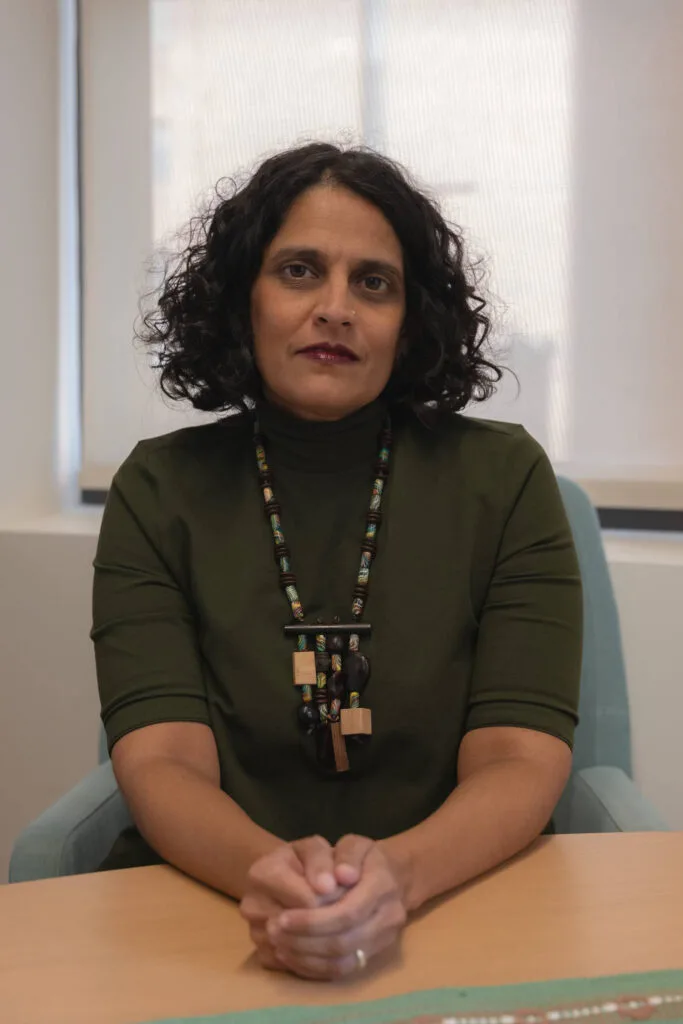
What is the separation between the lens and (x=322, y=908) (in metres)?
0.77

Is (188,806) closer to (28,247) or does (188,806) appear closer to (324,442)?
(324,442)

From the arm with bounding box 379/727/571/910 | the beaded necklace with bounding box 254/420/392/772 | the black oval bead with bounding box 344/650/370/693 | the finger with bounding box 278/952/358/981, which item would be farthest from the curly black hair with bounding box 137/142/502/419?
the finger with bounding box 278/952/358/981

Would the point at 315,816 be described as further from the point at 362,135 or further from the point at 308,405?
the point at 362,135

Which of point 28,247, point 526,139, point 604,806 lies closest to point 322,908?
point 604,806

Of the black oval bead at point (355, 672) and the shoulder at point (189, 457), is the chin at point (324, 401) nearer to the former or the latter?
the shoulder at point (189, 457)

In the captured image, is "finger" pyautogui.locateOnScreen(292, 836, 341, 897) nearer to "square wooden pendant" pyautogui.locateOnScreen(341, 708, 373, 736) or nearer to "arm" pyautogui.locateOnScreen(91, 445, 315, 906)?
"arm" pyautogui.locateOnScreen(91, 445, 315, 906)

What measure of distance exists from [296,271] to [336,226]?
8cm

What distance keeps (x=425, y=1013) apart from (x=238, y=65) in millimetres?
1890

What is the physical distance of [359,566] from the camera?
4.18 ft

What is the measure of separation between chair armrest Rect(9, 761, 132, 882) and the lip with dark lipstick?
25.8 inches

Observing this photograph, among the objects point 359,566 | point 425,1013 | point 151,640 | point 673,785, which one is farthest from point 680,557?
point 425,1013

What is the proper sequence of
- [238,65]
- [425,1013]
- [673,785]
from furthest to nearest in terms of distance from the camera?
[238,65], [673,785], [425,1013]

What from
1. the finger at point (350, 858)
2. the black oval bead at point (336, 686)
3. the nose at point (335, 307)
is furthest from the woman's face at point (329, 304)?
the finger at point (350, 858)

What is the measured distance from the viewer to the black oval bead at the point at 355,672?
3.89 feet
